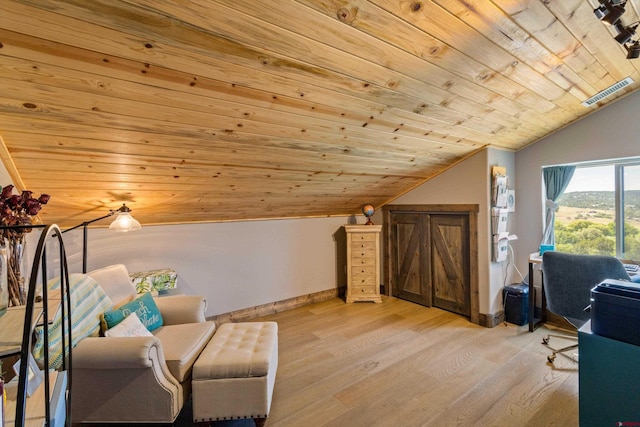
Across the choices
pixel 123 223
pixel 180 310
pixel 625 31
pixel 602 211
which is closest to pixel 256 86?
pixel 123 223

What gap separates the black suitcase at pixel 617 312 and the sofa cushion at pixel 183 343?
235 centimetres

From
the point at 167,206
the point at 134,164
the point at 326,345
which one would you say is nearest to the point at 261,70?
the point at 134,164

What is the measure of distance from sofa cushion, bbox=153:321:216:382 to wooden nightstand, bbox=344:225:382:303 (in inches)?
90.8

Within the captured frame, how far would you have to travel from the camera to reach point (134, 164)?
7.00 ft

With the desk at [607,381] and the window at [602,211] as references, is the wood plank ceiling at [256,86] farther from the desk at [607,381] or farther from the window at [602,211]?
the desk at [607,381]

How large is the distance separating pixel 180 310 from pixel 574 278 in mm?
3299

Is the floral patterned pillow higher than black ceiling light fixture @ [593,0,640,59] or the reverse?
the reverse

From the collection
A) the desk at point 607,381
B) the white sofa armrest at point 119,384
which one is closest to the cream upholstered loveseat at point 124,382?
the white sofa armrest at point 119,384

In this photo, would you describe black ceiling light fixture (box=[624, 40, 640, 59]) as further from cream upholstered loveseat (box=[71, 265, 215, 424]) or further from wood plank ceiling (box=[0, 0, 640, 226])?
cream upholstered loveseat (box=[71, 265, 215, 424])

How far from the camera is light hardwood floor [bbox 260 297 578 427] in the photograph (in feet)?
6.59

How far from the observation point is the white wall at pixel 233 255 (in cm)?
300

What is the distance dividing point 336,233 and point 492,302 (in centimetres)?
221

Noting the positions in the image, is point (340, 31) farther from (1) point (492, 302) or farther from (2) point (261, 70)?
(1) point (492, 302)

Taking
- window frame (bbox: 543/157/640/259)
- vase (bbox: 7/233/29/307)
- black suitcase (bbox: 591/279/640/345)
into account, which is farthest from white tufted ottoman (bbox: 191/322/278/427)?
window frame (bbox: 543/157/640/259)
